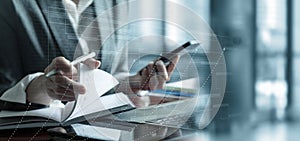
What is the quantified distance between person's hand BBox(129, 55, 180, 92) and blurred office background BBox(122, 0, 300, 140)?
1.1 inches

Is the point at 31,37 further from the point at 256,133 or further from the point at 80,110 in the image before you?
the point at 256,133

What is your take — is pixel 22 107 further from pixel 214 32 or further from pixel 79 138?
pixel 214 32

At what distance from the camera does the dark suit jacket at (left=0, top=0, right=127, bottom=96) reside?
0.43 m

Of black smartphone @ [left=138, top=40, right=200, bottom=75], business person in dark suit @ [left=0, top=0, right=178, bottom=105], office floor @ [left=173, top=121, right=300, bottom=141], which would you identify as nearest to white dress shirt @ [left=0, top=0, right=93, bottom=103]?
business person in dark suit @ [left=0, top=0, right=178, bottom=105]

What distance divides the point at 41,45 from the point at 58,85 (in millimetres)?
70

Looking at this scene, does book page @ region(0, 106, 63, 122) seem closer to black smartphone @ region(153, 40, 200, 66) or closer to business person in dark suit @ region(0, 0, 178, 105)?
business person in dark suit @ region(0, 0, 178, 105)

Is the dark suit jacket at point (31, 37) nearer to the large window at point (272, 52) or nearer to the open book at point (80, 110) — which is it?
the open book at point (80, 110)

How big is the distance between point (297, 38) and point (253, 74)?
0.25 ft

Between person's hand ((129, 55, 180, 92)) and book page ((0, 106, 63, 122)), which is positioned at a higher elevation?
person's hand ((129, 55, 180, 92))

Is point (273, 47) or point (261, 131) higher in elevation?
point (273, 47)

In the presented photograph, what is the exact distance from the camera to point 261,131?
1.57 feet

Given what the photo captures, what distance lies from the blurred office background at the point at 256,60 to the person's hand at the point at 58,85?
0.10 metres

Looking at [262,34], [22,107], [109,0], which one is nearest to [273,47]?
[262,34]

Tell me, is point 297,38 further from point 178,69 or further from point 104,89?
point 104,89
